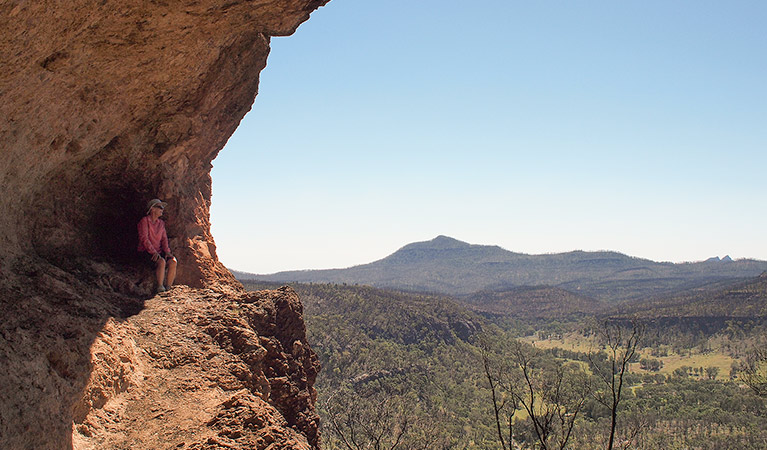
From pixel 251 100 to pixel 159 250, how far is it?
12.8 ft

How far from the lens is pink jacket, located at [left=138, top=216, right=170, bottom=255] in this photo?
25.3 ft

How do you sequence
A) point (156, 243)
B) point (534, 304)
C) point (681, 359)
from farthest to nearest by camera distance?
point (534, 304) → point (681, 359) → point (156, 243)

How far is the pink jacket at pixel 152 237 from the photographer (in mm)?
7715

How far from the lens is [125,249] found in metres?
8.18

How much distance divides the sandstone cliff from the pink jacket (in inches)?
16.9

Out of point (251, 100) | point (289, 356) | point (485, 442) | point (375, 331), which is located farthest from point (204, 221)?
point (375, 331)

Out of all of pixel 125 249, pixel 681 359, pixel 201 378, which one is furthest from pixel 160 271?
pixel 681 359

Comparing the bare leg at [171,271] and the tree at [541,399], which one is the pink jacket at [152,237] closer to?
the bare leg at [171,271]

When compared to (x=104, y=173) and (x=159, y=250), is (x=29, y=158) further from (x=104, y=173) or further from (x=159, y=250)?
(x=159, y=250)

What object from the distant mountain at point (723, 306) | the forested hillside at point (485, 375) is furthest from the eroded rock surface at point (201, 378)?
the distant mountain at point (723, 306)

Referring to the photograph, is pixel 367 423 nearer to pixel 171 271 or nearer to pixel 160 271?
pixel 171 271

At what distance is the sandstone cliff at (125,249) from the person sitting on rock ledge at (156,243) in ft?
1.05

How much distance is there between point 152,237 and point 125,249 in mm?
746

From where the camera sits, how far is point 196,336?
622 centimetres
